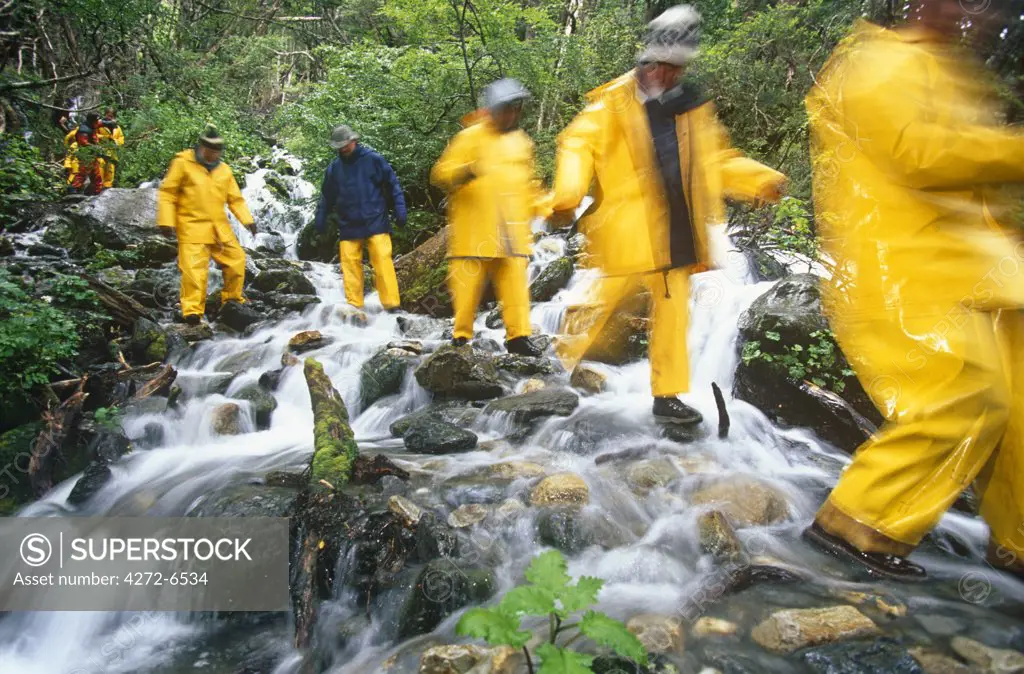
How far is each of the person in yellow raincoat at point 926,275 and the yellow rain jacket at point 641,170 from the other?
822 millimetres

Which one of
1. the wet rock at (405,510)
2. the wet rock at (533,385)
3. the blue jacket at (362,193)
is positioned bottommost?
the wet rock at (405,510)

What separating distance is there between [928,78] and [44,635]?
15.0 feet

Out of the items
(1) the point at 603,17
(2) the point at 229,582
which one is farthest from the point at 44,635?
(1) the point at 603,17

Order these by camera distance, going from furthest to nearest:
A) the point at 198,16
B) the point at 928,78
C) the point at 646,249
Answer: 1. the point at 198,16
2. the point at 646,249
3. the point at 928,78

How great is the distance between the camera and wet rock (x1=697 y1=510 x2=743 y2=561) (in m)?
2.73

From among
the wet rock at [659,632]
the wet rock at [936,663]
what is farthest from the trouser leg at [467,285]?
the wet rock at [936,663]

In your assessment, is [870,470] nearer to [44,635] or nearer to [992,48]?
[992,48]

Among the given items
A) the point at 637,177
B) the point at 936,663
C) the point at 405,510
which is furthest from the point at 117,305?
the point at 936,663

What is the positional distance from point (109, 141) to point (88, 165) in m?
0.67

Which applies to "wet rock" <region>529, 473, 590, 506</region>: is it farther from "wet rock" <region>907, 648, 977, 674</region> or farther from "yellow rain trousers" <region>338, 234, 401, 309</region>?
"yellow rain trousers" <region>338, 234, 401, 309</region>

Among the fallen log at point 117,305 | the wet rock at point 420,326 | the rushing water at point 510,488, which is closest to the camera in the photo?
the rushing water at point 510,488

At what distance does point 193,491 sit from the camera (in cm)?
380

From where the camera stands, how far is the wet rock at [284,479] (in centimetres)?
362

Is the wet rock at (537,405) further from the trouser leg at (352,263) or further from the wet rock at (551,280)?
the wet rock at (551,280)
